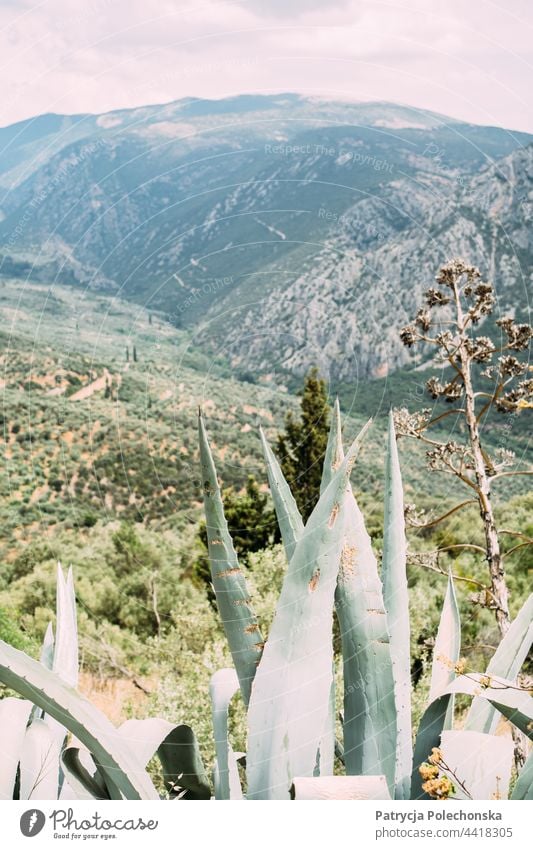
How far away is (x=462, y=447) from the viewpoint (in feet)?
13.7

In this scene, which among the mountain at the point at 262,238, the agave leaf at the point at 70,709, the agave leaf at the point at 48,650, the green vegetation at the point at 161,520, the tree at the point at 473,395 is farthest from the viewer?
the mountain at the point at 262,238

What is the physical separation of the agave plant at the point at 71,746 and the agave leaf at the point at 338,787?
0.48 metres

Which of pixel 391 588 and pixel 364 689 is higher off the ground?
pixel 391 588

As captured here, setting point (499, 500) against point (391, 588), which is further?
point (499, 500)

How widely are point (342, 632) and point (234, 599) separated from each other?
39 centimetres

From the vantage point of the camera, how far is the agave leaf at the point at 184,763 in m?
2.54

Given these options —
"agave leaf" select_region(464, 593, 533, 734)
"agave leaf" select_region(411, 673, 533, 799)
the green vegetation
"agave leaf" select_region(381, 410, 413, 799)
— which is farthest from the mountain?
"agave leaf" select_region(411, 673, 533, 799)

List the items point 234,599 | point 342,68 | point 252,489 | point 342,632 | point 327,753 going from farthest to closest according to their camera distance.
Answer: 1. point 252,489
2. point 342,68
3. point 327,753
4. point 342,632
5. point 234,599

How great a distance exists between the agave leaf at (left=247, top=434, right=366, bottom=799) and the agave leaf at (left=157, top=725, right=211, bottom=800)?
411 millimetres

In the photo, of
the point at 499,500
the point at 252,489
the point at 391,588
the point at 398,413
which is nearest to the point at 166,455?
the point at 252,489

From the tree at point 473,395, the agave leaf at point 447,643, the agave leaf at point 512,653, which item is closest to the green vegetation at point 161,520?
the tree at point 473,395

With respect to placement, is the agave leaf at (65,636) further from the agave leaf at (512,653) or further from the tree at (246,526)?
the tree at (246,526)

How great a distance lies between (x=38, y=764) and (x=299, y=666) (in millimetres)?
1007
